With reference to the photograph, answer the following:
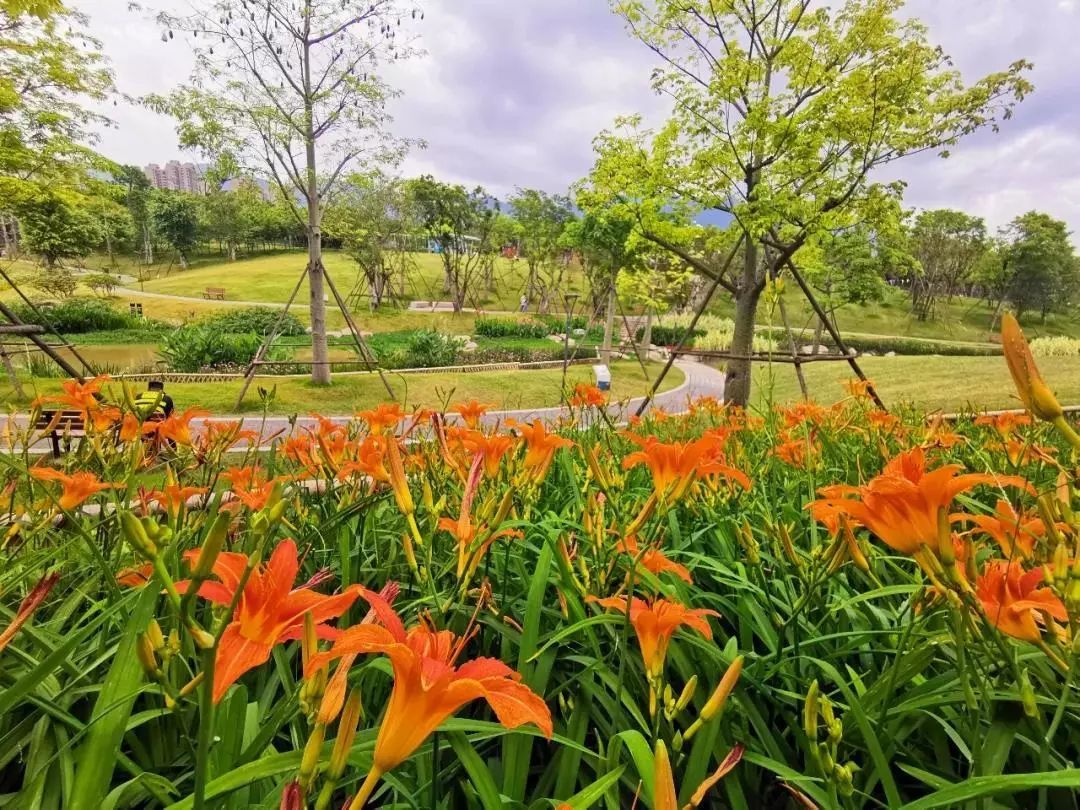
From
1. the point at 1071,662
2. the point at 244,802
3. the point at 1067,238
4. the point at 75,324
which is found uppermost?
the point at 1067,238

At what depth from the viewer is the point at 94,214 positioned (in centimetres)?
1608

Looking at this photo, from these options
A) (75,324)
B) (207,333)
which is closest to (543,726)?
(207,333)

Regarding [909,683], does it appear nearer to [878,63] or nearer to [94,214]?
[878,63]

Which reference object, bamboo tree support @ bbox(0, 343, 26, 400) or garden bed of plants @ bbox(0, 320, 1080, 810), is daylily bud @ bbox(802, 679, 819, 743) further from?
bamboo tree support @ bbox(0, 343, 26, 400)

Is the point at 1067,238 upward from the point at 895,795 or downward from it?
upward

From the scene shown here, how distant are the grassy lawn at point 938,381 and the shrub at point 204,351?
439 inches

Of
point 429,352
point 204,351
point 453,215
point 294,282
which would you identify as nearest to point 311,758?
point 204,351

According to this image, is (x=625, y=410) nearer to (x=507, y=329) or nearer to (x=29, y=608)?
(x=29, y=608)

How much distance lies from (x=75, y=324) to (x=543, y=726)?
951 inches

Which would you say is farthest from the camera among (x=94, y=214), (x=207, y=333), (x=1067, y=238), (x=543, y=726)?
(x=1067, y=238)

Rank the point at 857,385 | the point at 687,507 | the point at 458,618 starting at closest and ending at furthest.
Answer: the point at 458,618 → the point at 687,507 → the point at 857,385

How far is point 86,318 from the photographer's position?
1889 cm

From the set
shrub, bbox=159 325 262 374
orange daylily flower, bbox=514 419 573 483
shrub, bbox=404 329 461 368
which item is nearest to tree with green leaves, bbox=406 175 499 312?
shrub, bbox=404 329 461 368

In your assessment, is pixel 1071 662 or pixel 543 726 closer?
pixel 543 726
